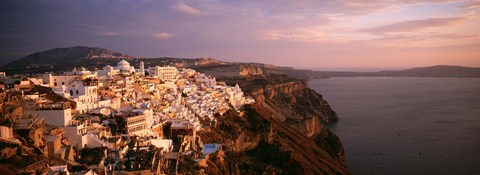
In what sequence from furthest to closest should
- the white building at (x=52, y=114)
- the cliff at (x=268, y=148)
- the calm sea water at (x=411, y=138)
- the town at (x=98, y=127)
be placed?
1. the calm sea water at (x=411, y=138)
2. the cliff at (x=268, y=148)
3. the white building at (x=52, y=114)
4. the town at (x=98, y=127)

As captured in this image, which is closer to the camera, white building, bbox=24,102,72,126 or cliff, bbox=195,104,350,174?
white building, bbox=24,102,72,126

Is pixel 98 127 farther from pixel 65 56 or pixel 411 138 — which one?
pixel 65 56

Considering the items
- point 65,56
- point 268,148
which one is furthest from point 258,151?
point 65,56

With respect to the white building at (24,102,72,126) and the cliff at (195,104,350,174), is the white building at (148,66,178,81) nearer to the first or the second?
→ the cliff at (195,104,350,174)

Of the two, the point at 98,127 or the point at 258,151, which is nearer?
the point at 98,127

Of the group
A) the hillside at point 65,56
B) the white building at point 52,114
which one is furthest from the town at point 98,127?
the hillside at point 65,56

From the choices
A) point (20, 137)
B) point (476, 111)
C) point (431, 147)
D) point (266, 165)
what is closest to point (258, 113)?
point (266, 165)

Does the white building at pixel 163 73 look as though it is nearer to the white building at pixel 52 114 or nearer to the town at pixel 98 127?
the town at pixel 98 127

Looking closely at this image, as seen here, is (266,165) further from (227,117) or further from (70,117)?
(70,117)

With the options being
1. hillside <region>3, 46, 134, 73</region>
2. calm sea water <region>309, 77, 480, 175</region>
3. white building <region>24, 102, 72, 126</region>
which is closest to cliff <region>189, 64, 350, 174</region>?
calm sea water <region>309, 77, 480, 175</region>
